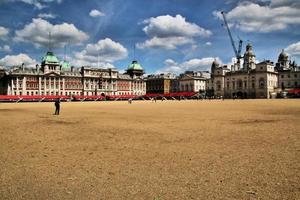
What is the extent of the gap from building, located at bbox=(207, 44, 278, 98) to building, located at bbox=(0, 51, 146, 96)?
177ft

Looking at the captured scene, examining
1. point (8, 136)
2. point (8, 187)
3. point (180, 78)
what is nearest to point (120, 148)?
point (8, 187)

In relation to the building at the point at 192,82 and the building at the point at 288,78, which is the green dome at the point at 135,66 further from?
the building at the point at 288,78

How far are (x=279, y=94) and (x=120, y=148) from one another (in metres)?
128

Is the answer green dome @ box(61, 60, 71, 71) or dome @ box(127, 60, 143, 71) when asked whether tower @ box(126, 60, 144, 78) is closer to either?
dome @ box(127, 60, 143, 71)

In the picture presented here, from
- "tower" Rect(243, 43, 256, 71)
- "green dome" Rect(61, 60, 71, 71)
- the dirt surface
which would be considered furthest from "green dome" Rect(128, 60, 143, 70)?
the dirt surface

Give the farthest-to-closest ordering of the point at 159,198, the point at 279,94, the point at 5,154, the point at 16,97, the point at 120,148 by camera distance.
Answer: the point at 279,94 < the point at 16,97 < the point at 120,148 < the point at 5,154 < the point at 159,198

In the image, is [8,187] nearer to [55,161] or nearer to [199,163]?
[55,161]

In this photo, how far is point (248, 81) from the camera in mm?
135500

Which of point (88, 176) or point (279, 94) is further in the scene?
point (279, 94)

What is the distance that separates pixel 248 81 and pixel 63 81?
96.4m

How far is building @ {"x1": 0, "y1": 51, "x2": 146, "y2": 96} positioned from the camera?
133000mm

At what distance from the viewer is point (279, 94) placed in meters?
126

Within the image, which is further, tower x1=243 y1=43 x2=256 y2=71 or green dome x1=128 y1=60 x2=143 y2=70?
green dome x1=128 y1=60 x2=143 y2=70

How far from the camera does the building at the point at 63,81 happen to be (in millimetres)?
133000
